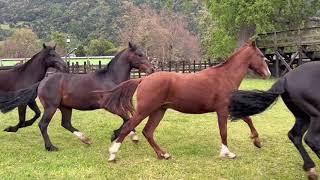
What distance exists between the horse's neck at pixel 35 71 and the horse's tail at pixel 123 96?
2.78 metres

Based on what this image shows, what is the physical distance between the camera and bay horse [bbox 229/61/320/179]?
5746 mm

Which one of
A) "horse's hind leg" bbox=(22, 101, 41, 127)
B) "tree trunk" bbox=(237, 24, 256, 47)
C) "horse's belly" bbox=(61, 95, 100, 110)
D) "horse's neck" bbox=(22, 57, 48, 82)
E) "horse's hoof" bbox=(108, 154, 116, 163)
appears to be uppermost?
"horse's neck" bbox=(22, 57, 48, 82)

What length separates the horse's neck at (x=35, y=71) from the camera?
374 inches

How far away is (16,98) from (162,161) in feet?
10.3

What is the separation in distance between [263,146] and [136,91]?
8.92 ft

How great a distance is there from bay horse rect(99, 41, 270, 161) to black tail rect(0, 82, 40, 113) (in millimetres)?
1755

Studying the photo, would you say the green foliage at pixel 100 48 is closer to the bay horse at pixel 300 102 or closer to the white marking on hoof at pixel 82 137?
the white marking on hoof at pixel 82 137

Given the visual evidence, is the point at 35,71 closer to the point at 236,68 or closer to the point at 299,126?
the point at 236,68

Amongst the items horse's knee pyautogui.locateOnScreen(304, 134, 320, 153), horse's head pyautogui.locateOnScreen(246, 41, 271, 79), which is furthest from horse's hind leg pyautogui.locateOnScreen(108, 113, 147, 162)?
horse's knee pyautogui.locateOnScreen(304, 134, 320, 153)

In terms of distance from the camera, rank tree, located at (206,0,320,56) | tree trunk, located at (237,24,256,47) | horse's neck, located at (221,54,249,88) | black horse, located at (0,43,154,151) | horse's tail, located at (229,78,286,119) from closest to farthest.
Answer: horse's tail, located at (229,78,286,119), horse's neck, located at (221,54,249,88), black horse, located at (0,43,154,151), tree, located at (206,0,320,56), tree trunk, located at (237,24,256,47)

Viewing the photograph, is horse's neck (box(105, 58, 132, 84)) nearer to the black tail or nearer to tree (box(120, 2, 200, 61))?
the black tail

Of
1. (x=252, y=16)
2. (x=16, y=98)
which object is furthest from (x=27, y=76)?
(x=252, y=16)

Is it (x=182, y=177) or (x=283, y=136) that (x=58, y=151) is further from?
(x=283, y=136)

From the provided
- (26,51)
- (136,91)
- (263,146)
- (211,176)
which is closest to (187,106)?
(136,91)
